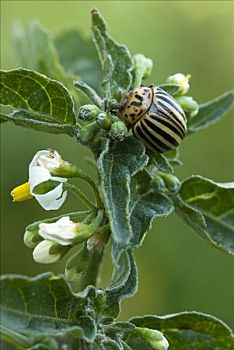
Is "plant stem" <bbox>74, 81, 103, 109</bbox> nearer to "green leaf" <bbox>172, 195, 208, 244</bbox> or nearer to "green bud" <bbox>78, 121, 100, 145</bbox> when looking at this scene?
"green bud" <bbox>78, 121, 100, 145</bbox>

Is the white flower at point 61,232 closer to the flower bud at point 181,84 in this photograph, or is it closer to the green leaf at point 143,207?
the green leaf at point 143,207

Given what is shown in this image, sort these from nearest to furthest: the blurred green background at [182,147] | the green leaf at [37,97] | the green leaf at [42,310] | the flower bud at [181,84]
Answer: the green leaf at [42,310], the green leaf at [37,97], the flower bud at [181,84], the blurred green background at [182,147]

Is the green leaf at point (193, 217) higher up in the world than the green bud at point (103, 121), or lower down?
lower down

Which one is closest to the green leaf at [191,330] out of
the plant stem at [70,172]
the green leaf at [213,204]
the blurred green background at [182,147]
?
the green leaf at [213,204]

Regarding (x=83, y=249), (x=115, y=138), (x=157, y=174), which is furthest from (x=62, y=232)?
(x=157, y=174)

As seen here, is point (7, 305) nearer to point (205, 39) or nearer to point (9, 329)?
point (9, 329)

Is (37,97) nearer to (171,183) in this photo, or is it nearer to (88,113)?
(88,113)
